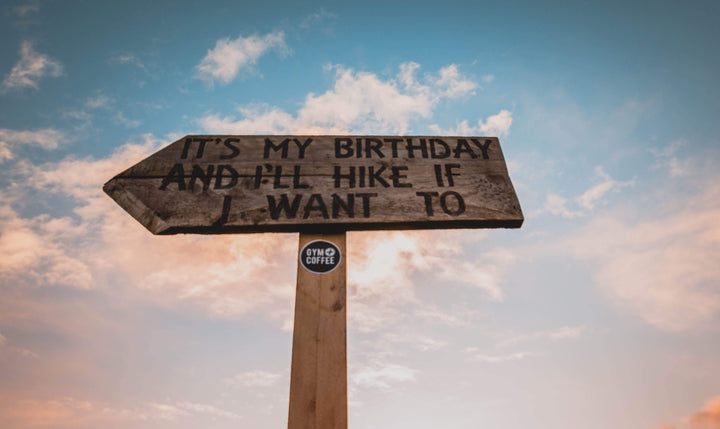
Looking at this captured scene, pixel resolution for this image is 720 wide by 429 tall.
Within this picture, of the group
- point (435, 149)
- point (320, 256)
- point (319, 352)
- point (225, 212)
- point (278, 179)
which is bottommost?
point (319, 352)

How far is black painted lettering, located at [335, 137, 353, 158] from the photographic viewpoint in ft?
8.85

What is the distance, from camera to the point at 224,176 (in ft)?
8.49

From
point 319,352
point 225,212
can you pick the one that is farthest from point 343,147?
point 319,352

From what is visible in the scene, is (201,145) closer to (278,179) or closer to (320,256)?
(278,179)

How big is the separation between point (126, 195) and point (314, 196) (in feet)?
3.96

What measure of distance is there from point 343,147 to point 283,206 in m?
0.62

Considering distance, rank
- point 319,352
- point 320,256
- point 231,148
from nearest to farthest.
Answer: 1. point 319,352
2. point 320,256
3. point 231,148

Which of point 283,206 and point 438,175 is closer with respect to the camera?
point 283,206

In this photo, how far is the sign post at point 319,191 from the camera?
233cm

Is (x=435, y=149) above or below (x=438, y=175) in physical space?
above

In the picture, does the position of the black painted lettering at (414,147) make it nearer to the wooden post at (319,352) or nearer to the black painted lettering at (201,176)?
the wooden post at (319,352)

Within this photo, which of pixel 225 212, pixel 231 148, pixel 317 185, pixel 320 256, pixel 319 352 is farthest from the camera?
pixel 231 148

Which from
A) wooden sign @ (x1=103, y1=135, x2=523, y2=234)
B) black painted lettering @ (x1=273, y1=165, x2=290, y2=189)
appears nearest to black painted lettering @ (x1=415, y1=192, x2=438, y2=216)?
wooden sign @ (x1=103, y1=135, x2=523, y2=234)

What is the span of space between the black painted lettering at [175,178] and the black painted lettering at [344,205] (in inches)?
39.2
